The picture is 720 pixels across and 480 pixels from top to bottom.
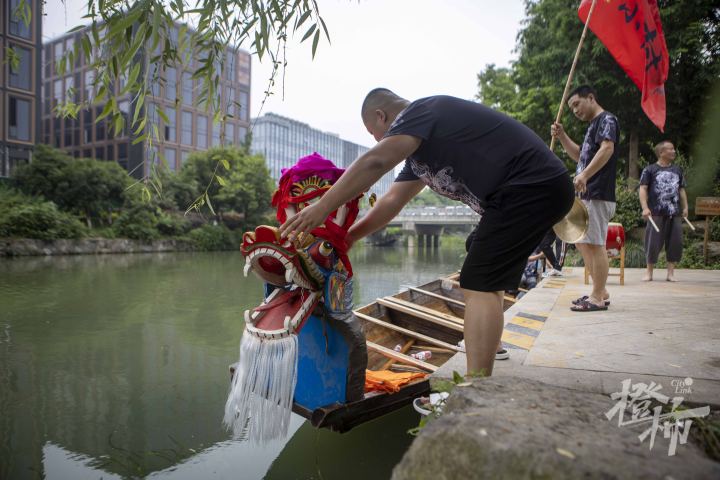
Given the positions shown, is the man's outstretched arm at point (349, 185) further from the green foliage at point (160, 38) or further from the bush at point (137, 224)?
the bush at point (137, 224)

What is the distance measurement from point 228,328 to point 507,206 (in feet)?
16.9

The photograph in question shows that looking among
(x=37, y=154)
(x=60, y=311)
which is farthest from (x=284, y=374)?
(x=37, y=154)

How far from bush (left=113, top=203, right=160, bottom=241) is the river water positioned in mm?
17099

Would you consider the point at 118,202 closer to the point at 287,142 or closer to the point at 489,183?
the point at 489,183

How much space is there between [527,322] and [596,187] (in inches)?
47.7

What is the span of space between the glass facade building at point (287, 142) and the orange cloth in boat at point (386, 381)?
207 feet

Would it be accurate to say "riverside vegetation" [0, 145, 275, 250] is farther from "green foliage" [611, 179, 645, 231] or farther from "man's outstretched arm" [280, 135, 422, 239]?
"man's outstretched arm" [280, 135, 422, 239]

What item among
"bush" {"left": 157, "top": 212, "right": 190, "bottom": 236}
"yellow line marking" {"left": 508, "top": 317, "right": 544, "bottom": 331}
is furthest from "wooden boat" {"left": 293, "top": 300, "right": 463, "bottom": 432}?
"bush" {"left": 157, "top": 212, "right": 190, "bottom": 236}

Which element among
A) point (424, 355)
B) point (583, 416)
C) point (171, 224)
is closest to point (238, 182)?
point (171, 224)

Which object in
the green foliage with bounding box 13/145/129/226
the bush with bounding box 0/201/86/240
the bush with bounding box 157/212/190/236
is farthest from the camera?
the bush with bounding box 157/212/190/236

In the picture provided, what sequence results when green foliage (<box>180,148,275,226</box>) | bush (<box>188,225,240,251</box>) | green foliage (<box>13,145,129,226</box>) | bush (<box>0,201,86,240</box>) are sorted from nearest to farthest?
bush (<box>0,201,86,240</box>) → green foliage (<box>13,145,129,226</box>) → bush (<box>188,225,240,251</box>) → green foliage (<box>180,148,275,226</box>)

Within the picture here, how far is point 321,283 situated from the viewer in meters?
2.19

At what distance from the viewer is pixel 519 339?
107 inches

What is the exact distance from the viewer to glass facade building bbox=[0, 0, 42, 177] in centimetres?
2316
